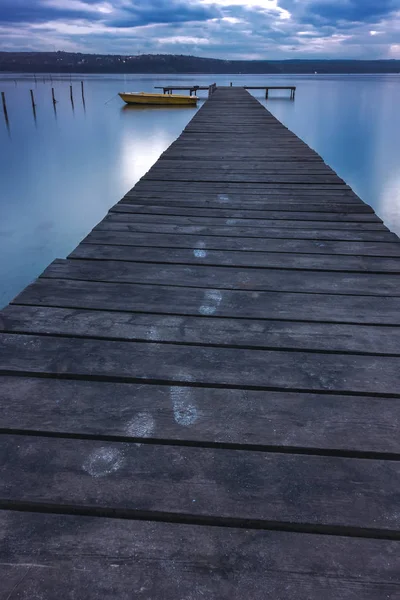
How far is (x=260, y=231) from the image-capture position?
10.7ft

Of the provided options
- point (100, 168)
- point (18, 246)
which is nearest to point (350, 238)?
point (18, 246)

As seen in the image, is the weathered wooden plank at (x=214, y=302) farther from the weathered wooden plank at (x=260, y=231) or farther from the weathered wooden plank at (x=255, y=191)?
the weathered wooden plank at (x=255, y=191)

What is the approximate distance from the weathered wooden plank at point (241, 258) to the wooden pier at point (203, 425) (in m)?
0.02

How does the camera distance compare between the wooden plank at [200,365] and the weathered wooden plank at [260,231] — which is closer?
the wooden plank at [200,365]

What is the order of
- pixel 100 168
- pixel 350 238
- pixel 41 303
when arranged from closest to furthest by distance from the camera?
pixel 41 303 → pixel 350 238 → pixel 100 168

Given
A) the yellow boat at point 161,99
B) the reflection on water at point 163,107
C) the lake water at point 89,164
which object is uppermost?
the yellow boat at point 161,99

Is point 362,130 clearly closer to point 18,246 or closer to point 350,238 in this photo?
point 18,246

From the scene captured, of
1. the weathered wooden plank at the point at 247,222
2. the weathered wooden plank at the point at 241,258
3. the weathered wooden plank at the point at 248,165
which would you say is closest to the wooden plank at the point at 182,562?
the weathered wooden plank at the point at 241,258

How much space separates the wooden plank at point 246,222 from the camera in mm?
3359

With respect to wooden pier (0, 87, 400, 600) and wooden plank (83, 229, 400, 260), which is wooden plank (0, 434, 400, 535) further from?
wooden plank (83, 229, 400, 260)

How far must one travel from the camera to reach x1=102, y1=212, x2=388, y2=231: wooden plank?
3.36m

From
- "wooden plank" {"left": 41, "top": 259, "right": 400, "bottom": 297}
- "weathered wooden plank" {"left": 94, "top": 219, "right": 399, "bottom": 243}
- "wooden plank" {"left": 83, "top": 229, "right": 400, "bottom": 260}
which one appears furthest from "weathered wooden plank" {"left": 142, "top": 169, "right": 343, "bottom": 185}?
"wooden plank" {"left": 41, "top": 259, "right": 400, "bottom": 297}

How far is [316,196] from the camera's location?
4156 millimetres

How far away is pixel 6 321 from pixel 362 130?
2487cm
